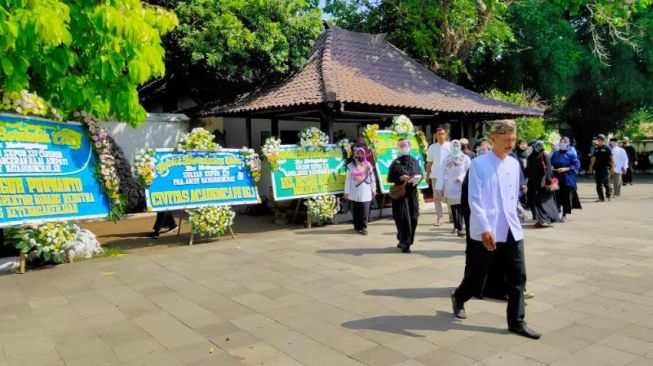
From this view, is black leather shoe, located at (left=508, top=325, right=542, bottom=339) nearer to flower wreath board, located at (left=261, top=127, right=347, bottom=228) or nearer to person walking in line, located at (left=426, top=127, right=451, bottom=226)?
person walking in line, located at (left=426, top=127, right=451, bottom=226)

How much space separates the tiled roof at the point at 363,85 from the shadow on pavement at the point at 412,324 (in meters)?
6.63

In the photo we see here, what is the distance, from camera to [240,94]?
1426 centimetres

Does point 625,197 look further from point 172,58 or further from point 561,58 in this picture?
point 172,58

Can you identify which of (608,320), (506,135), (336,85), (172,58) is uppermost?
(172,58)

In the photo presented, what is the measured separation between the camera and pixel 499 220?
4203mm

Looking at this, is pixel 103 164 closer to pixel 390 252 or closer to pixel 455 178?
pixel 390 252

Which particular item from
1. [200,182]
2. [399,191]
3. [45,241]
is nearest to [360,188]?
[399,191]

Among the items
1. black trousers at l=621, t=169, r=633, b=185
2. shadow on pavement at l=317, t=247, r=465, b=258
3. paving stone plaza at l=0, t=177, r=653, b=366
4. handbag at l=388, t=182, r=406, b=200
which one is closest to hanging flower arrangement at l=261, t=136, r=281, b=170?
paving stone plaza at l=0, t=177, r=653, b=366

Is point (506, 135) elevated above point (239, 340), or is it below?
above

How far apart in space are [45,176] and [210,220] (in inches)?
102

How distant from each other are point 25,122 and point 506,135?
606 cm

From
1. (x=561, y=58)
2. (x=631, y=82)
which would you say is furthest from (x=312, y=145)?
(x=631, y=82)

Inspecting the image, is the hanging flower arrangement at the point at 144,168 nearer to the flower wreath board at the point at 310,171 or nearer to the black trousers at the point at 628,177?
the flower wreath board at the point at 310,171

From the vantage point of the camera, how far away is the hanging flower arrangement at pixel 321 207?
32.9 ft
